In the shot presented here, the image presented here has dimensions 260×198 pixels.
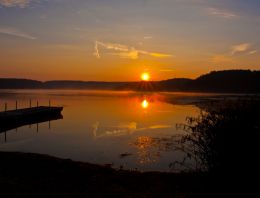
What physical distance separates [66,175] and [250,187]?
916 centimetres

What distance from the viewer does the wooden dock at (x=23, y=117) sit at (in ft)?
147

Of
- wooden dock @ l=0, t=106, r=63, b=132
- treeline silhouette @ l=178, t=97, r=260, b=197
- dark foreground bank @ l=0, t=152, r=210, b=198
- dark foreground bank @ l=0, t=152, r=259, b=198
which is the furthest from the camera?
wooden dock @ l=0, t=106, r=63, b=132

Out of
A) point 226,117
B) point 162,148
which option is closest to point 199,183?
point 226,117

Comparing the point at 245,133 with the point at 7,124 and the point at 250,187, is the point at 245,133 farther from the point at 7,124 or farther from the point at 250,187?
the point at 7,124

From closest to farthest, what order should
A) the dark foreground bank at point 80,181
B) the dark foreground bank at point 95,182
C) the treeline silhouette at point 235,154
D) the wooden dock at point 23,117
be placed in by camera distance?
the treeline silhouette at point 235,154
the dark foreground bank at point 95,182
the dark foreground bank at point 80,181
the wooden dock at point 23,117

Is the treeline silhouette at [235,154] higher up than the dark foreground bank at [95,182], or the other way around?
the treeline silhouette at [235,154]

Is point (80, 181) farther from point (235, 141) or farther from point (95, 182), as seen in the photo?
point (235, 141)

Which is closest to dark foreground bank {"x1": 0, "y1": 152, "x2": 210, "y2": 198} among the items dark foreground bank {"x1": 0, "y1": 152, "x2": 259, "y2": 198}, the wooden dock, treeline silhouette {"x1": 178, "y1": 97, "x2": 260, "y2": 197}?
dark foreground bank {"x1": 0, "y1": 152, "x2": 259, "y2": 198}

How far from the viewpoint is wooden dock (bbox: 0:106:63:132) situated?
1764 inches

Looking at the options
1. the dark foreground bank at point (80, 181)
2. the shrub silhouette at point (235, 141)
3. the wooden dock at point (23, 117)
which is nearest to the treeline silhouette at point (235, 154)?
the shrub silhouette at point (235, 141)

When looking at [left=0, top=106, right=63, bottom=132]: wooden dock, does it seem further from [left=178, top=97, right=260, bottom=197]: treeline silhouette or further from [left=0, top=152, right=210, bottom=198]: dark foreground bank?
[left=178, top=97, right=260, bottom=197]: treeline silhouette

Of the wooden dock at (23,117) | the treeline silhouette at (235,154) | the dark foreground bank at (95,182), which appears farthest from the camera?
the wooden dock at (23,117)

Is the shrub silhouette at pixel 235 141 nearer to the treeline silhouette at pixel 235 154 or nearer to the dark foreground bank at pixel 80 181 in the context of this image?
the treeline silhouette at pixel 235 154

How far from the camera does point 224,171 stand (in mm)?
9148
